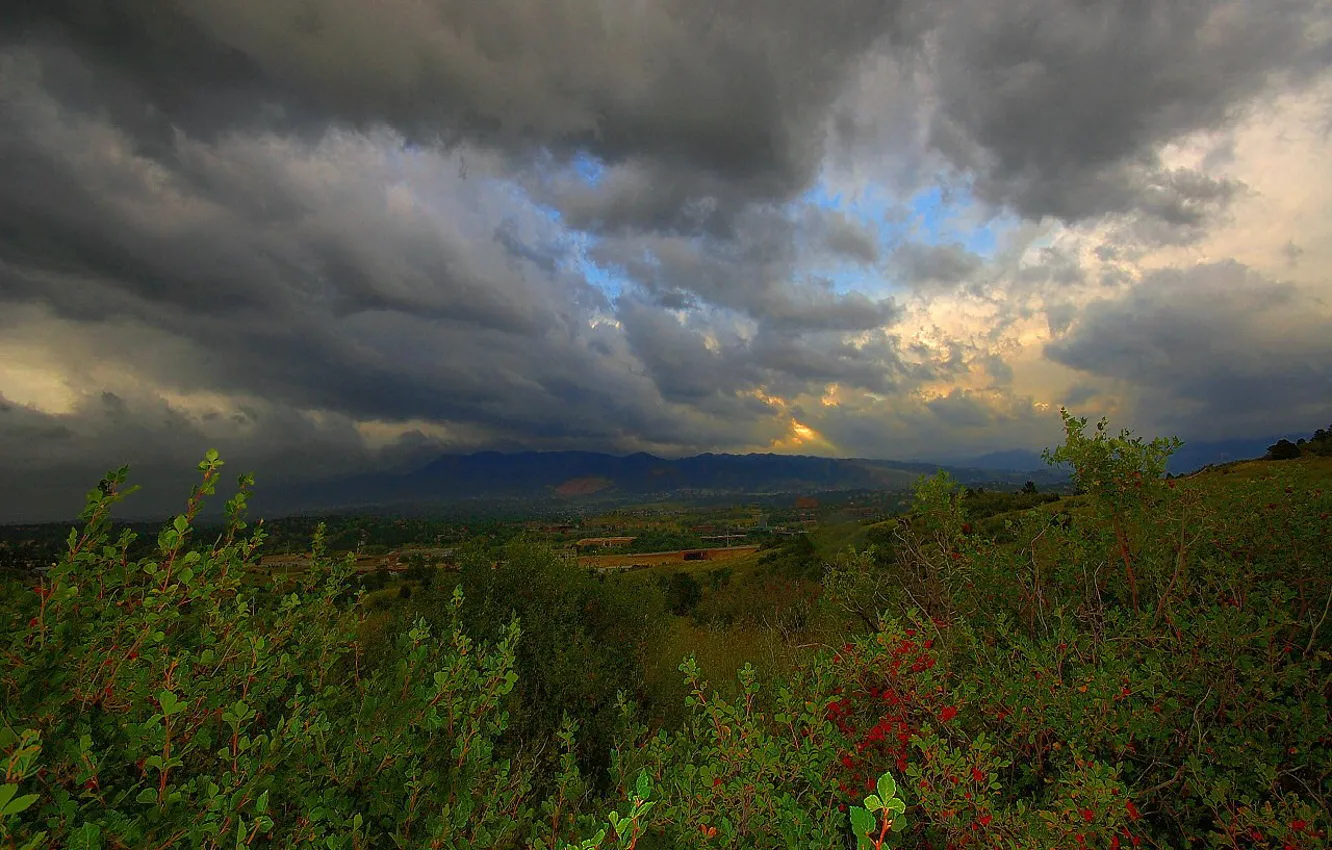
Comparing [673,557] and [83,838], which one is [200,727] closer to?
[83,838]

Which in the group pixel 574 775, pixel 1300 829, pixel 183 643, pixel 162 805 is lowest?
pixel 1300 829

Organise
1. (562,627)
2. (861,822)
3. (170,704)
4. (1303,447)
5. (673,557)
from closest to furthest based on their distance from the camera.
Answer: (861,822), (170,704), (562,627), (1303,447), (673,557)

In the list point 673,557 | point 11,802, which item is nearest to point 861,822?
point 11,802

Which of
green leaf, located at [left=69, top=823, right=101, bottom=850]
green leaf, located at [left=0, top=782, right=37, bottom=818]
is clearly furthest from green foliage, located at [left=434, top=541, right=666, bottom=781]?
green leaf, located at [left=0, top=782, right=37, bottom=818]

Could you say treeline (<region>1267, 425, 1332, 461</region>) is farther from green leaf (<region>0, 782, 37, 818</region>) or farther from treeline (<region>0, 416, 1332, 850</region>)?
green leaf (<region>0, 782, 37, 818</region>)

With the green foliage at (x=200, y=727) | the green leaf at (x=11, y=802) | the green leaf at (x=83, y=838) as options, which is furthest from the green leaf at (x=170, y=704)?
the green leaf at (x=11, y=802)

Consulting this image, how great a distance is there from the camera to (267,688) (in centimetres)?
375

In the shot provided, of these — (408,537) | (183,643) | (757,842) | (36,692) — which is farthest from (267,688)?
(408,537)

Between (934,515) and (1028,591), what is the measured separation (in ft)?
6.13

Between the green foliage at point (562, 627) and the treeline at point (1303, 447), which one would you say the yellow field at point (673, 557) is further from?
the green foliage at point (562, 627)

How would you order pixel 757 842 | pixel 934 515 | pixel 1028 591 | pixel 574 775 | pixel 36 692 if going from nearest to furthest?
1. pixel 36 692
2. pixel 757 842
3. pixel 574 775
4. pixel 1028 591
5. pixel 934 515

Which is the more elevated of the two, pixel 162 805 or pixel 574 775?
pixel 162 805

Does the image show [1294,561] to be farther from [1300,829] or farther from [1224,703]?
[1300,829]

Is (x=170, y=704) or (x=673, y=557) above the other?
(x=170, y=704)
